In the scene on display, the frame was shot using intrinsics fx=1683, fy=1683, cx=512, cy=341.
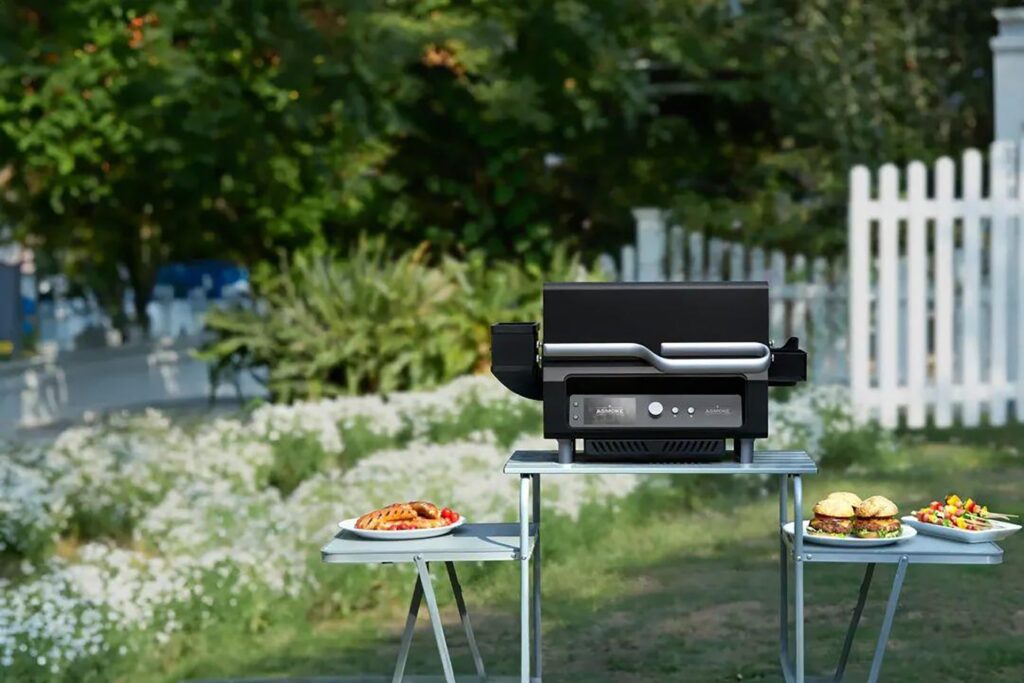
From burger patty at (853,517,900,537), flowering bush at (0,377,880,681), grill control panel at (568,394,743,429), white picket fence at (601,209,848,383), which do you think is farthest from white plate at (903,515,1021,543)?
white picket fence at (601,209,848,383)

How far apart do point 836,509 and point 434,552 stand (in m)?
1.12

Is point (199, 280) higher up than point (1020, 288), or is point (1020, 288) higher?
point (1020, 288)

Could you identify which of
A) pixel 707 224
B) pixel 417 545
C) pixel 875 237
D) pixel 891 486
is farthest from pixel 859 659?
pixel 875 237

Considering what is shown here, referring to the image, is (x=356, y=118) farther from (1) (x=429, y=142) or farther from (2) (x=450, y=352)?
(2) (x=450, y=352)

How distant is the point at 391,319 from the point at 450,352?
46 centimetres

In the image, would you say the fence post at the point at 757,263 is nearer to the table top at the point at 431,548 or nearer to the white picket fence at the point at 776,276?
the white picket fence at the point at 776,276

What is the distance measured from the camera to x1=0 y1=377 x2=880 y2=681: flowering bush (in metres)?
6.15

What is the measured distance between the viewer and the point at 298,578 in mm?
6691

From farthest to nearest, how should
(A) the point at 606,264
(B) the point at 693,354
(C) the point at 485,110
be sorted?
1. (C) the point at 485,110
2. (A) the point at 606,264
3. (B) the point at 693,354

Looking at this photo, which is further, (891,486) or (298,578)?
(891,486)

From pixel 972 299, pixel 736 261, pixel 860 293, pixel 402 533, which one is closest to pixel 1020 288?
pixel 972 299

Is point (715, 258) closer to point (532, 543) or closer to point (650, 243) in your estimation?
point (650, 243)

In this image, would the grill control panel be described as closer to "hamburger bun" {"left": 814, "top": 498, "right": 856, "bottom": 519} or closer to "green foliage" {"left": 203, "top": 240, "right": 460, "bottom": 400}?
"hamburger bun" {"left": 814, "top": 498, "right": 856, "bottom": 519}

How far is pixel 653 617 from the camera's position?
657cm
